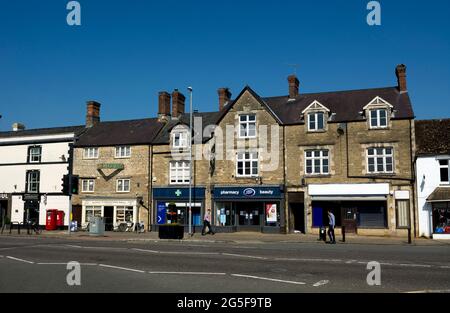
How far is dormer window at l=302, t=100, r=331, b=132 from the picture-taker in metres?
33.2

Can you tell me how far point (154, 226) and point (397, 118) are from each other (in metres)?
20.8

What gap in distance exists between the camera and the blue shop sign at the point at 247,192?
33678 mm

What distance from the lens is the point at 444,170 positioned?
30.0m

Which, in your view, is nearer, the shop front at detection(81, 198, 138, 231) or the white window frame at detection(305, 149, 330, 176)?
the white window frame at detection(305, 149, 330, 176)

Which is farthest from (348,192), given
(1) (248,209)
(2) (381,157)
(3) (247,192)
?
(1) (248,209)

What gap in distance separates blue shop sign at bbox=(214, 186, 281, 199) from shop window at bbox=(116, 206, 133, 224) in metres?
7.97

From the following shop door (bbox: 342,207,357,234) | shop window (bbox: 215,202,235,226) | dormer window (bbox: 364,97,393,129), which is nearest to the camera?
dormer window (bbox: 364,97,393,129)

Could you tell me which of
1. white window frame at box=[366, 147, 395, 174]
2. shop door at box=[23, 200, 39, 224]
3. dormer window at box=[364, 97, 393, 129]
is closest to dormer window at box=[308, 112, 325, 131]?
dormer window at box=[364, 97, 393, 129]

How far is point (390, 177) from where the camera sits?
31.0 meters

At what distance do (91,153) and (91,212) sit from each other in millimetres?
5417

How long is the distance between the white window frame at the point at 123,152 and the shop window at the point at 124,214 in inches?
178

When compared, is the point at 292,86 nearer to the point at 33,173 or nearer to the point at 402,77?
the point at 402,77

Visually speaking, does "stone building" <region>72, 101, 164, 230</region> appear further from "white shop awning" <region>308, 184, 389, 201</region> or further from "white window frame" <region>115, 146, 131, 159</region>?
"white shop awning" <region>308, 184, 389, 201</region>
